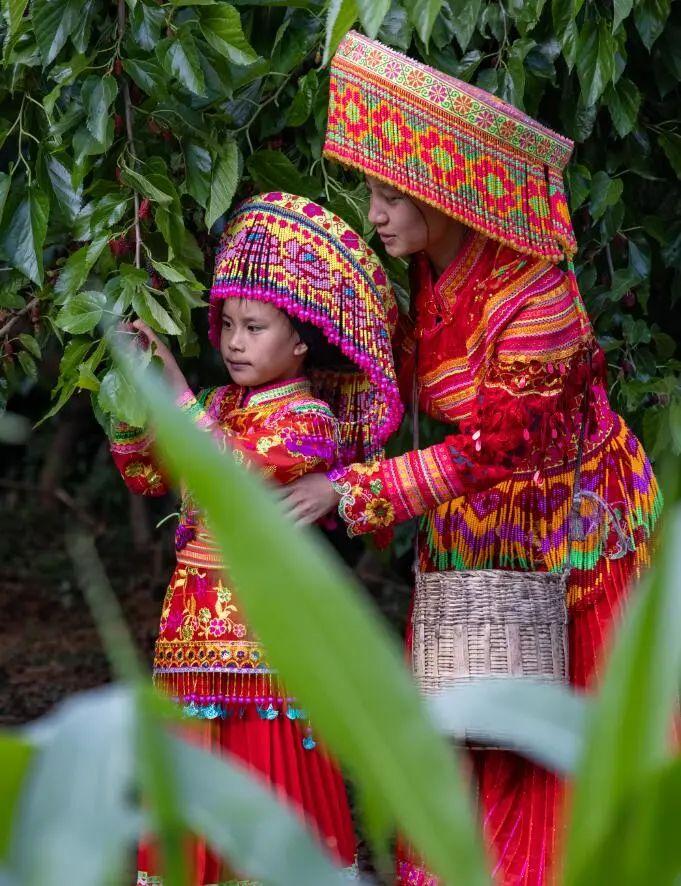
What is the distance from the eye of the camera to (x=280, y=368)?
2.37 metres

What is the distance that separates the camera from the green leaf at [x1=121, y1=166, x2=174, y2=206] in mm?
2307

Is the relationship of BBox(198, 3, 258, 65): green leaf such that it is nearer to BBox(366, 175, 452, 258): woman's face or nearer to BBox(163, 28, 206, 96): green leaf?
BBox(163, 28, 206, 96): green leaf

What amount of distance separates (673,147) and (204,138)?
1.19 meters

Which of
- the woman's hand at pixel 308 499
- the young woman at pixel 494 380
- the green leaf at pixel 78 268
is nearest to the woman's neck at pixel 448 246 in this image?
the young woman at pixel 494 380

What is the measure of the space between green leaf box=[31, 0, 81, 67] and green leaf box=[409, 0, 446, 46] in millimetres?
933

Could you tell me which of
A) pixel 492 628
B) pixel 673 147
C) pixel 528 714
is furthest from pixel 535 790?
pixel 528 714

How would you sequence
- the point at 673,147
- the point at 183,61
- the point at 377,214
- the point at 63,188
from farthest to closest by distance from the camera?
the point at 673,147 → the point at 63,188 → the point at 377,214 → the point at 183,61

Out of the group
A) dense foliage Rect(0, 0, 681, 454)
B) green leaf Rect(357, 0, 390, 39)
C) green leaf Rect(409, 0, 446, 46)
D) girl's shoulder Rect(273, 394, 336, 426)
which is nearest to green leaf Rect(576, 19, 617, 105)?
dense foliage Rect(0, 0, 681, 454)

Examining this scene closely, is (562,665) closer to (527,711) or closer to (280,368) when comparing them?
(280,368)

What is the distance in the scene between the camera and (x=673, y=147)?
3.14 metres

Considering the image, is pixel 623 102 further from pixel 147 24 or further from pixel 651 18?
pixel 147 24

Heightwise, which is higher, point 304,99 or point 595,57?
point 595,57

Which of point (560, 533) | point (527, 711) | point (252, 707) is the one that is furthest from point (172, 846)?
point (560, 533)

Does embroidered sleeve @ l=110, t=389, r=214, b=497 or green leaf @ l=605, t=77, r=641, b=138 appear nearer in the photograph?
embroidered sleeve @ l=110, t=389, r=214, b=497
